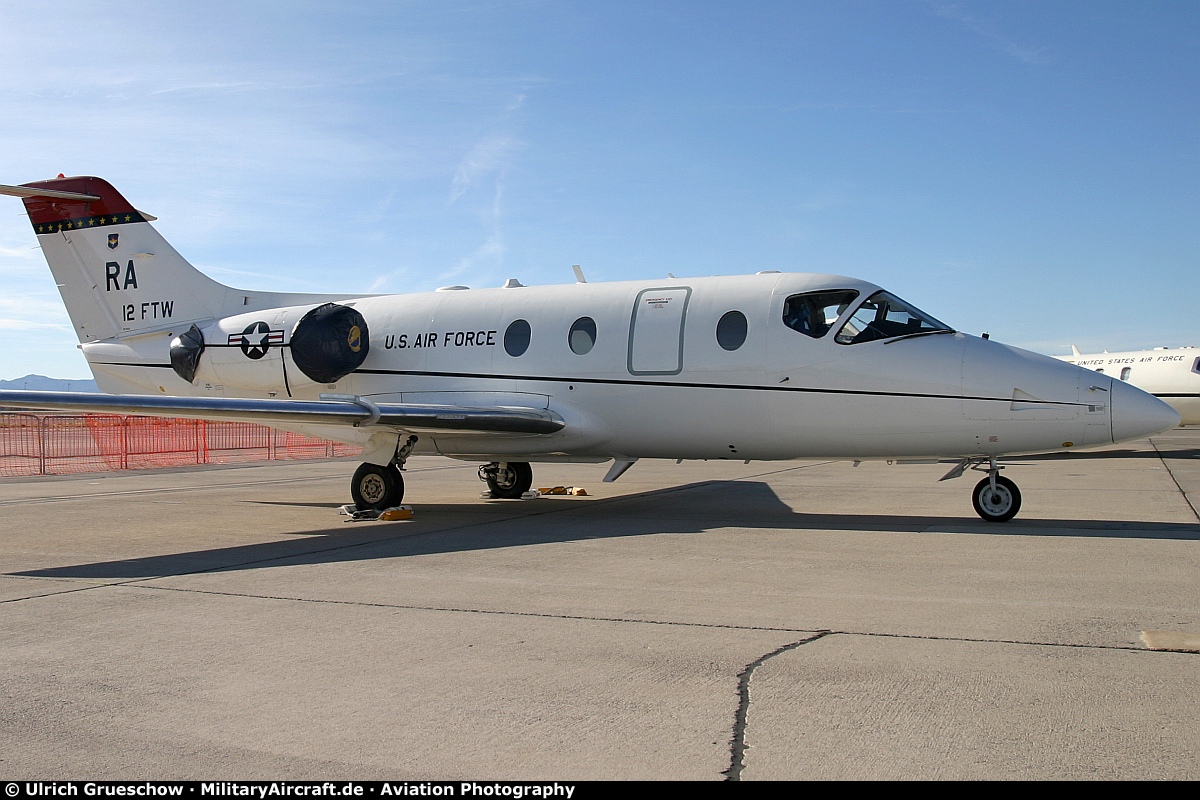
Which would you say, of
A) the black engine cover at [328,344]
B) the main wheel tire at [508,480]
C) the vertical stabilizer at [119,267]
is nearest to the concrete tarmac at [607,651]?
the black engine cover at [328,344]

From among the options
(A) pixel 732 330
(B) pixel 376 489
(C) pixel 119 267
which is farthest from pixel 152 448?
(A) pixel 732 330

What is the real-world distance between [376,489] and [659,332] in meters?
4.22

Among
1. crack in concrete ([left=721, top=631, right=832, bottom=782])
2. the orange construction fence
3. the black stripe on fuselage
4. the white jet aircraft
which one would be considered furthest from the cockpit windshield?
the white jet aircraft

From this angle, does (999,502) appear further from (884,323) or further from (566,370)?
(566,370)

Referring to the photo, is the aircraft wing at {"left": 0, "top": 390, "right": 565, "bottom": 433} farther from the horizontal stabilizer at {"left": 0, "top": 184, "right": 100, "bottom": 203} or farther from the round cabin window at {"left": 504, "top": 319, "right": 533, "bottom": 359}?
the horizontal stabilizer at {"left": 0, "top": 184, "right": 100, "bottom": 203}

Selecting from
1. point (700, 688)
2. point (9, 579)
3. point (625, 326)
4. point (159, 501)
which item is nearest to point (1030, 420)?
point (625, 326)

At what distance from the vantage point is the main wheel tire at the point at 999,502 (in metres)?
11.0

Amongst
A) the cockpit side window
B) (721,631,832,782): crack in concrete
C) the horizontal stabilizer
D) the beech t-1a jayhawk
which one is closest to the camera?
(721,631,832,782): crack in concrete

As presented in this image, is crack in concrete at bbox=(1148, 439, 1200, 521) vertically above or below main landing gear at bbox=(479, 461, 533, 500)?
below

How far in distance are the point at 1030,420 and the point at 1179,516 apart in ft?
9.88

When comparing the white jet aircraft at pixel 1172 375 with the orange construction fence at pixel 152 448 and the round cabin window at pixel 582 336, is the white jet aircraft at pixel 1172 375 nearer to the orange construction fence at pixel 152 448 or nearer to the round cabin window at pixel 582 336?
the round cabin window at pixel 582 336

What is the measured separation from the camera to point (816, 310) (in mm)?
11391

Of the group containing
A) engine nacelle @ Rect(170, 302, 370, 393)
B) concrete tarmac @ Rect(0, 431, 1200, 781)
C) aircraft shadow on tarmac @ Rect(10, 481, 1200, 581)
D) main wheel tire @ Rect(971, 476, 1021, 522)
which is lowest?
aircraft shadow on tarmac @ Rect(10, 481, 1200, 581)

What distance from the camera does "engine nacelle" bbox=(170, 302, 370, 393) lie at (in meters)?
14.1
